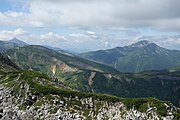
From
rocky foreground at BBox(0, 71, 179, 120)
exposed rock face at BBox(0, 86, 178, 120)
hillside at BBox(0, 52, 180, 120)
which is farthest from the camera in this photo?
hillside at BBox(0, 52, 180, 120)

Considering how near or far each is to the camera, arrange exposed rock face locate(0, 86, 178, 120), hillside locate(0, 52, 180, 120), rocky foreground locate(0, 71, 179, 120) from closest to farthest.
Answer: exposed rock face locate(0, 86, 178, 120) → rocky foreground locate(0, 71, 179, 120) → hillside locate(0, 52, 180, 120)

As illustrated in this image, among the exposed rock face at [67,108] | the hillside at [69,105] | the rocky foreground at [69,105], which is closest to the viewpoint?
the exposed rock face at [67,108]

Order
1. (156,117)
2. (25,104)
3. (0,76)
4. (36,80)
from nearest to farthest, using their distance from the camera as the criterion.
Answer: (156,117), (25,104), (36,80), (0,76)

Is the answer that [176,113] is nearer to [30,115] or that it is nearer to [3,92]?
[30,115]

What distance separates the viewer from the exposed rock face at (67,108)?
5276 inches

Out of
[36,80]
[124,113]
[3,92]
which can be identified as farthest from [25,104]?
[124,113]

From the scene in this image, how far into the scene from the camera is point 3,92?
157m

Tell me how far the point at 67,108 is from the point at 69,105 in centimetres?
413

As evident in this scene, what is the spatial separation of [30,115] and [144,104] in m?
51.7

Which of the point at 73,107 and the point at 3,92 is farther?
the point at 3,92

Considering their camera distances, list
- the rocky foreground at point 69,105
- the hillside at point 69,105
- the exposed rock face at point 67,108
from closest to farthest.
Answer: the exposed rock face at point 67,108, the rocky foreground at point 69,105, the hillside at point 69,105

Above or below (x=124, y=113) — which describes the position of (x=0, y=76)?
above

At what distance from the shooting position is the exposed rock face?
440 ft

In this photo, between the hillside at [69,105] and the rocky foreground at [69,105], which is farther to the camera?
the hillside at [69,105]
